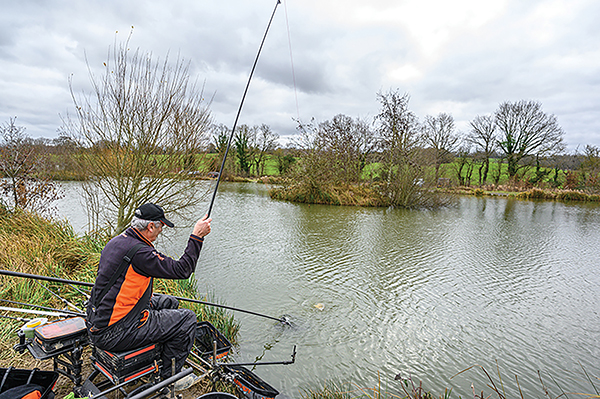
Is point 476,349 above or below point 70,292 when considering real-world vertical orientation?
below

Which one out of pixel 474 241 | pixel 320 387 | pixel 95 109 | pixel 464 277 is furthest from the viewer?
Result: pixel 474 241

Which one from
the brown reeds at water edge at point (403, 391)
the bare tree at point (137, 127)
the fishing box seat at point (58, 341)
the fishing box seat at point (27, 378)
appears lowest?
the brown reeds at water edge at point (403, 391)

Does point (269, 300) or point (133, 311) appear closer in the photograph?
point (133, 311)

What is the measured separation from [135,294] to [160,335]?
14.5 inches

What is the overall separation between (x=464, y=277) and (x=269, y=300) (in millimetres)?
4463

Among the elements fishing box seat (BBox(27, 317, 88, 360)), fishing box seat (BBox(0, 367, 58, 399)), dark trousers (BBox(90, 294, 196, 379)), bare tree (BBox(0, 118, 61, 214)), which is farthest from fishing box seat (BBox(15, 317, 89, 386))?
bare tree (BBox(0, 118, 61, 214))

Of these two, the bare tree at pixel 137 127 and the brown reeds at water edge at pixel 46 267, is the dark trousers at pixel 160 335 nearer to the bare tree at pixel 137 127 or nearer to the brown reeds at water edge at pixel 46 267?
the brown reeds at water edge at pixel 46 267

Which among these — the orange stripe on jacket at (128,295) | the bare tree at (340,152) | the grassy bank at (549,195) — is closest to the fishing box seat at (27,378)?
the orange stripe on jacket at (128,295)

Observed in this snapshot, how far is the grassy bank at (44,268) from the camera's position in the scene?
344 cm

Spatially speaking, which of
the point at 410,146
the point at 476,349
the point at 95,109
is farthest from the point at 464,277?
the point at 410,146

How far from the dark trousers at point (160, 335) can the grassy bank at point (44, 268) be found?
59.9 inches

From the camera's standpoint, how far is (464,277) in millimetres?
7172

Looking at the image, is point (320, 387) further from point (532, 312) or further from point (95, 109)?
point (95, 109)

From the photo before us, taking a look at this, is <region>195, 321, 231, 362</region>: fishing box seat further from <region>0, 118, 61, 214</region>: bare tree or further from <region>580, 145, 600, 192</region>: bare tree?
<region>580, 145, 600, 192</region>: bare tree
